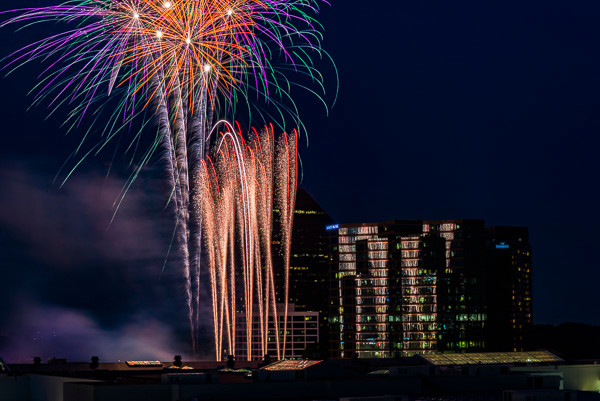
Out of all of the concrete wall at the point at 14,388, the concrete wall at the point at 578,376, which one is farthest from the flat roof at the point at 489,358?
the concrete wall at the point at 14,388

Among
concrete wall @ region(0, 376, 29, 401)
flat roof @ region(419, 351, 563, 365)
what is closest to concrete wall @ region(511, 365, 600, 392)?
flat roof @ region(419, 351, 563, 365)

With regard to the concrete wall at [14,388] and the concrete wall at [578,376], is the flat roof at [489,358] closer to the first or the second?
the concrete wall at [578,376]

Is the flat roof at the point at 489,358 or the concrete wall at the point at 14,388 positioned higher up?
the concrete wall at the point at 14,388

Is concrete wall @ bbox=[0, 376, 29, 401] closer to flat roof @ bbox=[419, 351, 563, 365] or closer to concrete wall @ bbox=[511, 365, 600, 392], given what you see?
concrete wall @ bbox=[511, 365, 600, 392]

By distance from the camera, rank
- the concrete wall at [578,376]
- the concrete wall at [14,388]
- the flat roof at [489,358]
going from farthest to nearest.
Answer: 1. the flat roof at [489,358]
2. the concrete wall at [578,376]
3. the concrete wall at [14,388]

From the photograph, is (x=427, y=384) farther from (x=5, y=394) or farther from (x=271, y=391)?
(x=5, y=394)

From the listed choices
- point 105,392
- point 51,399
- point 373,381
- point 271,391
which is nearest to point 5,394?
point 51,399

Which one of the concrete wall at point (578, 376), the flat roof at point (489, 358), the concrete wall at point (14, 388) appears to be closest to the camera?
the concrete wall at point (14, 388)

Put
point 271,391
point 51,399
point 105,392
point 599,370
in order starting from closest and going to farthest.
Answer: point 105,392, point 271,391, point 51,399, point 599,370

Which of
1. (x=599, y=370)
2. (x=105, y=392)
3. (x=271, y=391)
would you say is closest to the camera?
(x=105, y=392)
